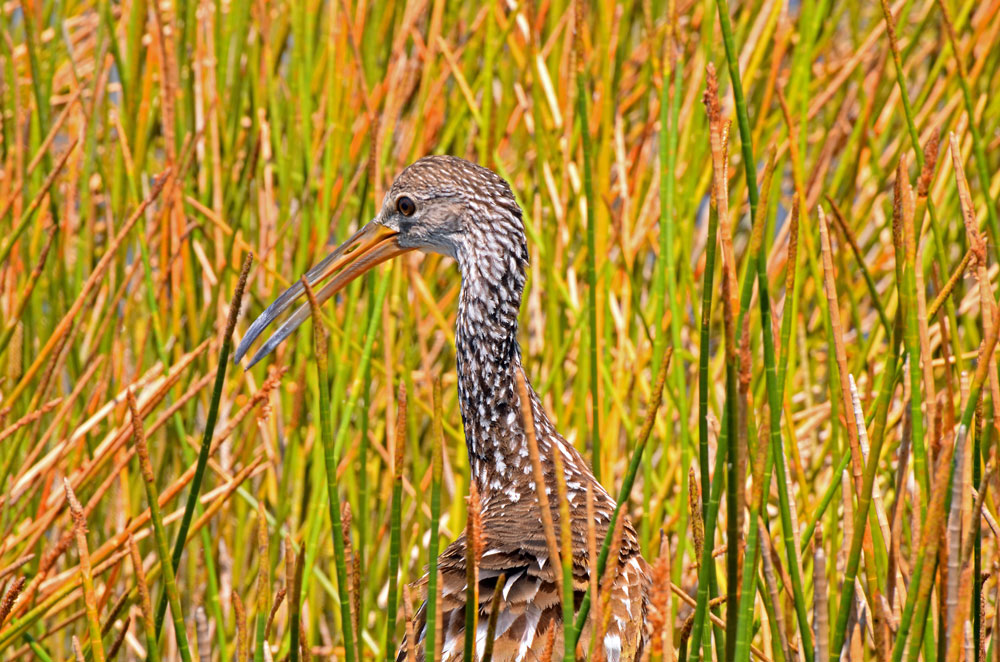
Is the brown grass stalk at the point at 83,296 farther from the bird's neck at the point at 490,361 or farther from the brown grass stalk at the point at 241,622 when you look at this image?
the brown grass stalk at the point at 241,622

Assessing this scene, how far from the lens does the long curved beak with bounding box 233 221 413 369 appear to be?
2.62 meters

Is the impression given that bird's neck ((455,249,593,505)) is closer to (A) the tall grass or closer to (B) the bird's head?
(B) the bird's head

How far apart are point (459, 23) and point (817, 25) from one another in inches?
58.3

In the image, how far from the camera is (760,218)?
4.45 ft

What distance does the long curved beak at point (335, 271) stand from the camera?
103 inches

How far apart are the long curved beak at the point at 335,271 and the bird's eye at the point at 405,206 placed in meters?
0.06

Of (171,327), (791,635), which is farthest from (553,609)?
(171,327)

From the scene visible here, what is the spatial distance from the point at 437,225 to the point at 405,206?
0.11 meters

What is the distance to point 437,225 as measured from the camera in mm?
2824

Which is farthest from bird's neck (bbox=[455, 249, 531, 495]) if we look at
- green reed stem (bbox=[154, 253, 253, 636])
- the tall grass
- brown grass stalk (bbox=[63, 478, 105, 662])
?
brown grass stalk (bbox=[63, 478, 105, 662])

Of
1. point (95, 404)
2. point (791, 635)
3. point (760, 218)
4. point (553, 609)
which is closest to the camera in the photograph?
point (760, 218)

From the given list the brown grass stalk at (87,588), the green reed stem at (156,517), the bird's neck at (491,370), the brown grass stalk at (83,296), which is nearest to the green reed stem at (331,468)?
the green reed stem at (156,517)

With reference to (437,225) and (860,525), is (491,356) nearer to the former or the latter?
(437,225)

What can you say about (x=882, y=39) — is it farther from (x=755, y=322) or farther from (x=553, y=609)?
(x=553, y=609)
